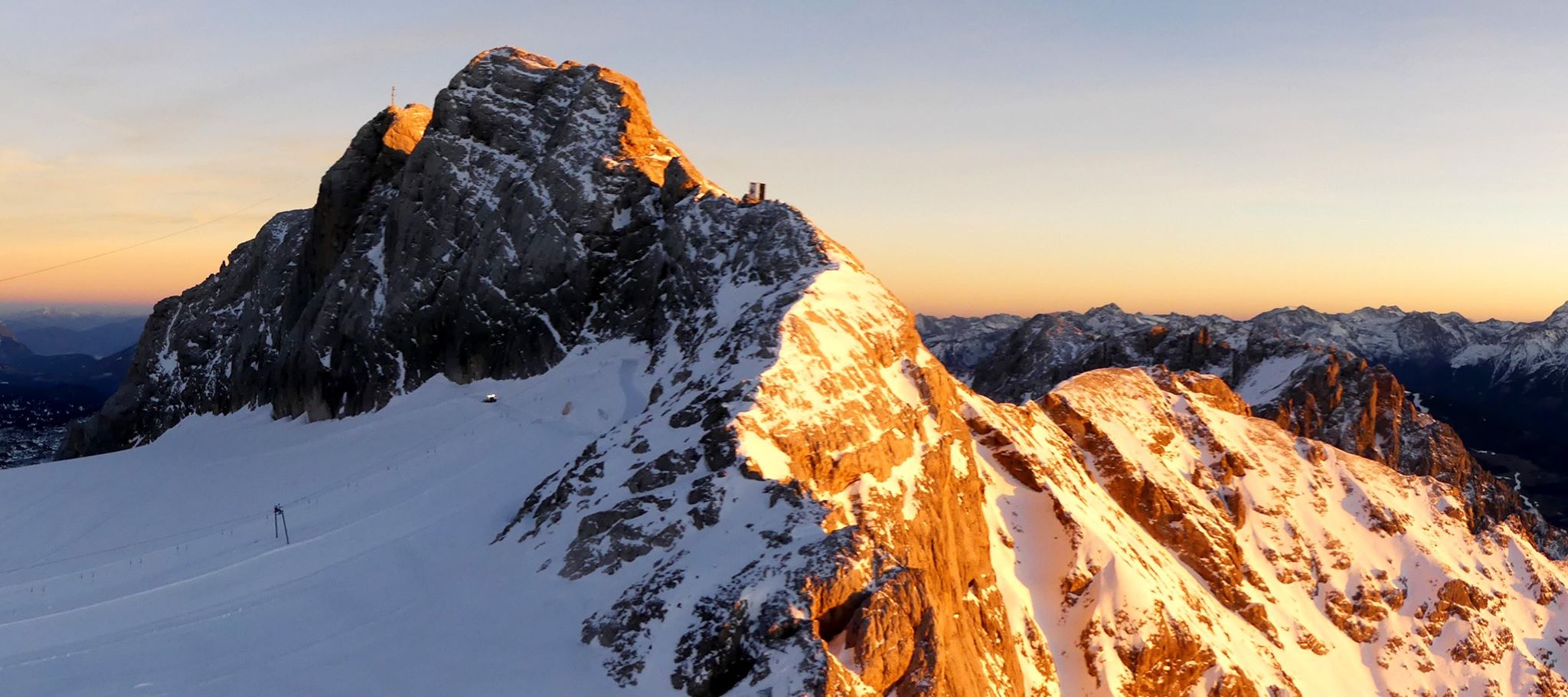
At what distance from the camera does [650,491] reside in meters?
41.1

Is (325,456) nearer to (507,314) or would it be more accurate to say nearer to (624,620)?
(507,314)

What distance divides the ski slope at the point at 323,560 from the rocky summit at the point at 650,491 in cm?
26

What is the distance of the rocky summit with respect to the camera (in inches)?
1398

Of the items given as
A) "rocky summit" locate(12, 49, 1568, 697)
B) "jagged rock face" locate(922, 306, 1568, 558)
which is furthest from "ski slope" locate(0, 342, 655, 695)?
"jagged rock face" locate(922, 306, 1568, 558)

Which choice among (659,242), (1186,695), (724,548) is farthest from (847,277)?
(1186,695)

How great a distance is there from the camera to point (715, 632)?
32844 mm

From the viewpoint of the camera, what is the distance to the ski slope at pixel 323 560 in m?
34.8

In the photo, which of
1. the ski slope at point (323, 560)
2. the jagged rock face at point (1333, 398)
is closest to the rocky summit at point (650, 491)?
the ski slope at point (323, 560)

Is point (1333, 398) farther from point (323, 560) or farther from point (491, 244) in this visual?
point (323, 560)

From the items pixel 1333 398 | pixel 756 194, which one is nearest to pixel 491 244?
pixel 756 194

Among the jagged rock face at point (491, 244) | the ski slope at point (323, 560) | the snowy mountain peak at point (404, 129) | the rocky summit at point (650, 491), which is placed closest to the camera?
the ski slope at point (323, 560)

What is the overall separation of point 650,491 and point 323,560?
17321 mm

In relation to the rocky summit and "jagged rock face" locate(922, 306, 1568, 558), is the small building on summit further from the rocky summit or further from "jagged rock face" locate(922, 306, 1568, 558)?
"jagged rock face" locate(922, 306, 1568, 558)

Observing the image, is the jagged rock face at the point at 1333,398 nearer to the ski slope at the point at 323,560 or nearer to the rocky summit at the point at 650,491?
the rocky summit at the point at 650,491
